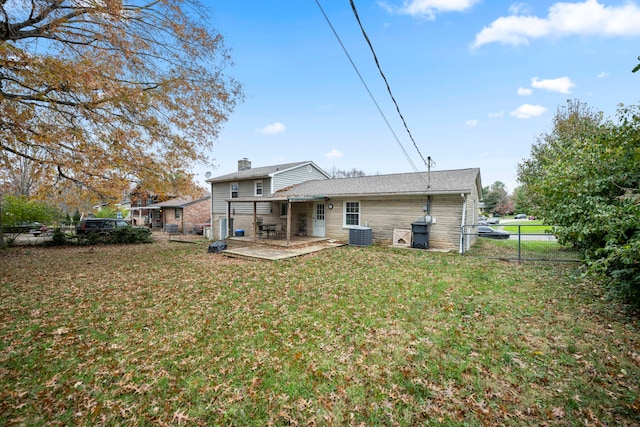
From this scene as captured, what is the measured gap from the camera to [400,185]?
1329 cm

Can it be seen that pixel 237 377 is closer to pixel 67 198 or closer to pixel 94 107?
pixel 94 107

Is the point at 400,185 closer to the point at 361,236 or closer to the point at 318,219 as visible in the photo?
the point at 361,236

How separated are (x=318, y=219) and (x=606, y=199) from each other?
1161 centimetres

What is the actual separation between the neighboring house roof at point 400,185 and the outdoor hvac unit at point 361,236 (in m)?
1.78

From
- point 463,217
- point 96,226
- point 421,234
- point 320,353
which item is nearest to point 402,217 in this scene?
point 421,234

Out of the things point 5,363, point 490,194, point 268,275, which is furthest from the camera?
point 490,194

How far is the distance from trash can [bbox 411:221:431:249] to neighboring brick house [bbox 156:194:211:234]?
70.0ft

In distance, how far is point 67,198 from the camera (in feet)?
34.6

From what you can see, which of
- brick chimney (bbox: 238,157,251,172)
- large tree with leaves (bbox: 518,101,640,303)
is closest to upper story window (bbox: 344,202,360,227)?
large tree with leaves (bbox: 518,101,640,303)

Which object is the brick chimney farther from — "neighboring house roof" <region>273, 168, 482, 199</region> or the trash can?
the trash can

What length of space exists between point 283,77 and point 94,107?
8.39m

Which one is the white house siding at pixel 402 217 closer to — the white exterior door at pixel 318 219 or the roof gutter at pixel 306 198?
the white exterior door at pixel 318 219

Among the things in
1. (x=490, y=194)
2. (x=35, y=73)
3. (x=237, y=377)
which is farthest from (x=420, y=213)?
(x=490, y=194)

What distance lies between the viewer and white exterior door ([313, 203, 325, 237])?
598 inches
